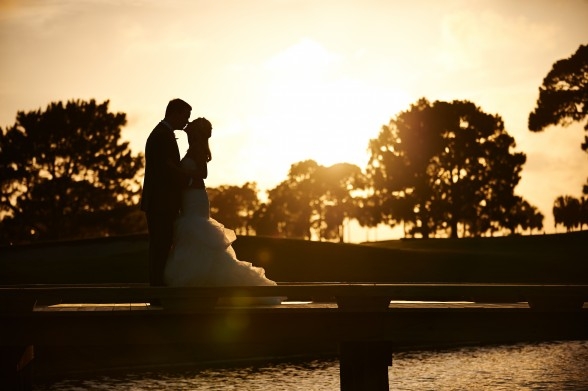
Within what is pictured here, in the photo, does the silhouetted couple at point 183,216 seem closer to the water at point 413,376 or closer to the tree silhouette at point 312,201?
the water at point 413,376

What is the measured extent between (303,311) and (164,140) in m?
3.35

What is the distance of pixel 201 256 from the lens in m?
13.3

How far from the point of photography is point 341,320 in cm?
1258

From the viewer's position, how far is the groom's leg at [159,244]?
1321 cm

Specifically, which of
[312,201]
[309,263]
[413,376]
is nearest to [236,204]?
[312,201]

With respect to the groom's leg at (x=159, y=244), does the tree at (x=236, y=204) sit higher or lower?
higher

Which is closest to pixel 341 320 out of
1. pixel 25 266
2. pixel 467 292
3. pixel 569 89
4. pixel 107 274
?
pixel 467 292

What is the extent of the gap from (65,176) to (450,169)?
135 feet

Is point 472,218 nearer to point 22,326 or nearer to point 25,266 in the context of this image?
point 25,266

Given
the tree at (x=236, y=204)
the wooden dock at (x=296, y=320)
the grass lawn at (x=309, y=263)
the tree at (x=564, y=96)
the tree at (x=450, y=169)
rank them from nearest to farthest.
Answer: the wooden dock at (x=296, y=320)
the grass lawn at (x=309, y=263)
the tree at (x=564, y=96)
the tree at (x=450, y=169)
the tree at (x=236, y=204)

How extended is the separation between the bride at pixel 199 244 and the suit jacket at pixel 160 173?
0.34 m

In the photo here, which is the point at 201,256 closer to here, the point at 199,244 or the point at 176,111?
the point at 199,244

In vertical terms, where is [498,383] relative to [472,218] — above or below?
below

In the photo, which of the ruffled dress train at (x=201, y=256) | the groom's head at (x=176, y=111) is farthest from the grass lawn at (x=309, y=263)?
the groom's head at (x=176, y=111)
